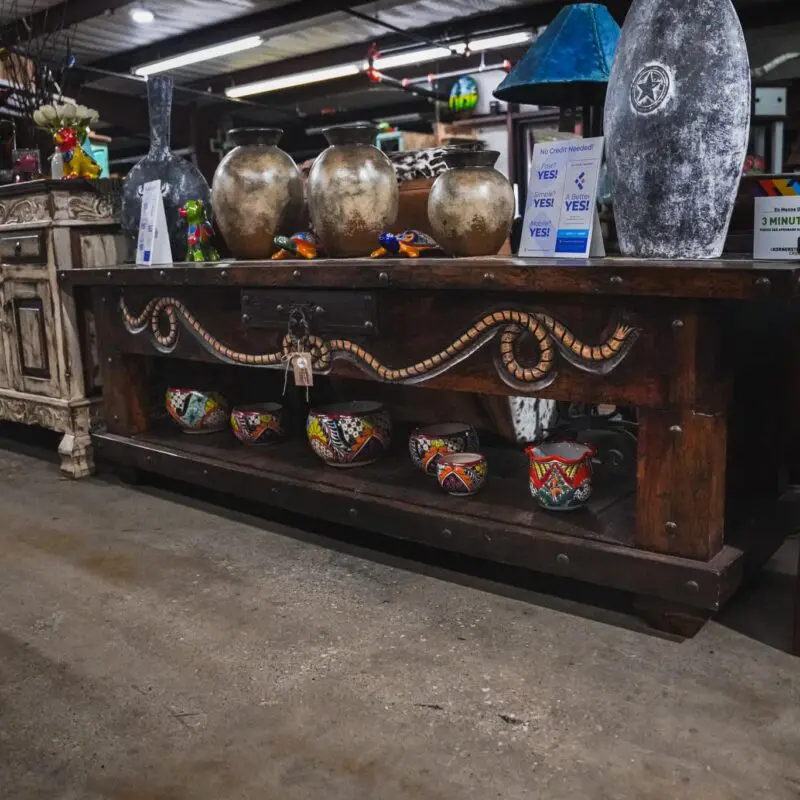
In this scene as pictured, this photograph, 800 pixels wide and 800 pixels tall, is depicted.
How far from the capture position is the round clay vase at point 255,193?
7.04 feet

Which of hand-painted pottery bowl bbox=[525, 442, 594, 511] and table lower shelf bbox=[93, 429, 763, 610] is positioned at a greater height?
hand-painted pottery bowl bbox=[525, 442, 594, 511]

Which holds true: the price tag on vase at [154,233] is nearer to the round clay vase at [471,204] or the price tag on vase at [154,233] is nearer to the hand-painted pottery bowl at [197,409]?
the hand-painted pottery bowl at [197,409]

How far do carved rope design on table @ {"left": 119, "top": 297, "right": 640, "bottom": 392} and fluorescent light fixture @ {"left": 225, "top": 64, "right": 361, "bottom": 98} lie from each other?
277 inches

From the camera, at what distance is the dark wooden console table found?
1399 millimetres

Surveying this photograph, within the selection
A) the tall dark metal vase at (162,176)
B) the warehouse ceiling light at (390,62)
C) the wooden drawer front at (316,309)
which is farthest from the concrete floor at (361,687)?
the warehouse ceiling light at (390,62)

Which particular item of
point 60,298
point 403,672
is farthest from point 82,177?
point 403,672

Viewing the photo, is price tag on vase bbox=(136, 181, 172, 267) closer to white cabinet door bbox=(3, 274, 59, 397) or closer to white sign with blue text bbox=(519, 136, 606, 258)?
white cabinet door bbox=(3, 274, 59, 397)

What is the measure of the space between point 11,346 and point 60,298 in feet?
1.22

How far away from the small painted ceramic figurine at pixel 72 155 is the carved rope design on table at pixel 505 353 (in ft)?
3.61

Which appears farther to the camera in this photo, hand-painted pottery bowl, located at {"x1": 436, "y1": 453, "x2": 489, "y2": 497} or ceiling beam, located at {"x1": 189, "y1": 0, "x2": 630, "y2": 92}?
ceiling beam, located at {"x1": 189, "y1": 0, "x2": 630, "y2": 92}

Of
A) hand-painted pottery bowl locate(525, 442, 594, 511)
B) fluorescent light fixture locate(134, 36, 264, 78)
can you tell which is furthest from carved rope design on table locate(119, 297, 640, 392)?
fluorescent light fixture locate(134, 36, 264, 78)

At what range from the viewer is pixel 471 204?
6.01 feet

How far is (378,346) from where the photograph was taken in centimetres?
178

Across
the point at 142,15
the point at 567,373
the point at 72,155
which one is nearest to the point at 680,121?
the point at 567,373
